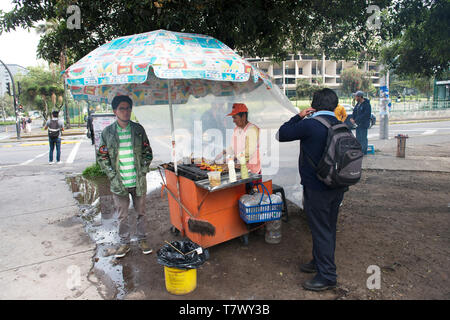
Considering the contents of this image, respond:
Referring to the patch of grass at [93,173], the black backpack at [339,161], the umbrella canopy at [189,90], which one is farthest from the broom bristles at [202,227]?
the patch of grass at [93,173]

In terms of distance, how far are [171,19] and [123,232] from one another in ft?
10.1

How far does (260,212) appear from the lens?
3.86 meters

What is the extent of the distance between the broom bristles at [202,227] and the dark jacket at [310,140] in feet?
4.34

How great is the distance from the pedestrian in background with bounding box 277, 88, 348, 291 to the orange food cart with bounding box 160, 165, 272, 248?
0.96 meters

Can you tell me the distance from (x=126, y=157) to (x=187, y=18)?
92.1 inches

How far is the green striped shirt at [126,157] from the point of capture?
393 centimetres

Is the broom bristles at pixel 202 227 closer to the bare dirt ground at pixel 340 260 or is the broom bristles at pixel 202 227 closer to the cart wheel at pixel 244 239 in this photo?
the bare dirt ground at pixel 340 260

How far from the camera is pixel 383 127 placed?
1376 centimetres

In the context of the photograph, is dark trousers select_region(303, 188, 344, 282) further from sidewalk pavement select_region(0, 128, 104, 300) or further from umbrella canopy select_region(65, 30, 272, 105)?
sidewalk pavement select_region(0, 128, 104, 300)

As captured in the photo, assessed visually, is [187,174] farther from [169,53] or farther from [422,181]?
[422,181]

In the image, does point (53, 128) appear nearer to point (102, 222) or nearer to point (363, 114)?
point (102, 222)

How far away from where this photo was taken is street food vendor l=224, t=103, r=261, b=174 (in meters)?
4.25

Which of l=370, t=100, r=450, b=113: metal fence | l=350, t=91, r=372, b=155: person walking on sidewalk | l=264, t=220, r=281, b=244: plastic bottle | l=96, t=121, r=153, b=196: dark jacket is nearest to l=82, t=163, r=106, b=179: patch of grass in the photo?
l=96, t=121, r=153, b=196: dark jacket

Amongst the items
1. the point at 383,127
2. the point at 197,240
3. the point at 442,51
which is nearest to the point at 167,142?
the point at 197,240
